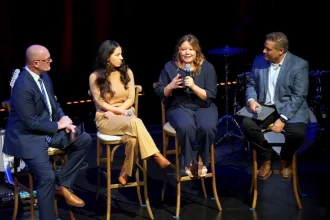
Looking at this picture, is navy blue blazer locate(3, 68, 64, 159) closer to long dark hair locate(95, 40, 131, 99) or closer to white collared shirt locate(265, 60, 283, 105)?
long dark hair locate(95, 40, 131, 99)

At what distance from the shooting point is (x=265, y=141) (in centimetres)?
464

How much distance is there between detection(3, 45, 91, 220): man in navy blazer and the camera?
4066mm

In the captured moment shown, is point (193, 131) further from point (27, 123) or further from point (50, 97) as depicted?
point (27, 123)

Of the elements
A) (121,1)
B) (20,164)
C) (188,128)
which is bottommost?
(20,164)

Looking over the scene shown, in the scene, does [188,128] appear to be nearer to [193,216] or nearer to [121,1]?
[193,216]

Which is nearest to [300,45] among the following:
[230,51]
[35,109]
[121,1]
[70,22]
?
[230,51]

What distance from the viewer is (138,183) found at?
178 inches

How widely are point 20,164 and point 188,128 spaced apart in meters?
1.50

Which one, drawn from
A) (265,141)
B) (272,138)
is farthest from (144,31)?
(265,141)

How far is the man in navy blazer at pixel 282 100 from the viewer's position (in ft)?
15.0

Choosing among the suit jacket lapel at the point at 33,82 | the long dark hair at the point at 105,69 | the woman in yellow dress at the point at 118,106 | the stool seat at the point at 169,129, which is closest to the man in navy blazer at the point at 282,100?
the stool seat at the point at 169,129

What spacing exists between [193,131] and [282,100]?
2.68 feet

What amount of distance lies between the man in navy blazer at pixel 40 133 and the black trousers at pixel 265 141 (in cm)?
133

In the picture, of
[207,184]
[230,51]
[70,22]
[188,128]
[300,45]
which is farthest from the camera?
[70,22]
